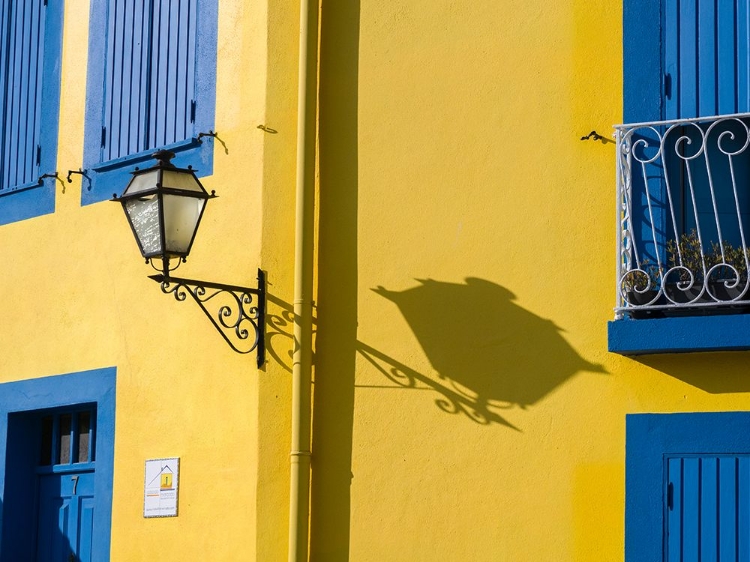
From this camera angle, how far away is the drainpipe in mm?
7906

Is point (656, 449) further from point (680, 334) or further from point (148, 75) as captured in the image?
point (148, 75)

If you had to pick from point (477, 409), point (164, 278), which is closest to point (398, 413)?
point (477, 409)

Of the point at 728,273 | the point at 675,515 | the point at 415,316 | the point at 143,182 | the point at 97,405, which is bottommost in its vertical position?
the point at 675,515

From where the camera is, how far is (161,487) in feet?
28.2

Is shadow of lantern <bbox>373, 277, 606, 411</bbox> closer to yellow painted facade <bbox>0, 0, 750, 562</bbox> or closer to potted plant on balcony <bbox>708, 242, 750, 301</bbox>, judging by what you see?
yellow painted facade <bbox>0, 0, 750, 562</bbox>

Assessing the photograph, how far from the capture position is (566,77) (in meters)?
7.72

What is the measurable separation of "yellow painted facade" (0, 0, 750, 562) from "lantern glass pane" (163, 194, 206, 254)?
0.61 m

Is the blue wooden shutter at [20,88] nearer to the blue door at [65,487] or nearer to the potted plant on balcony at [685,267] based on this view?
the blue door at [65,487]

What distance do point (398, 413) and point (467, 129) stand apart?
1.65 metres

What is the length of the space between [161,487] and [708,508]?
11.1 ft

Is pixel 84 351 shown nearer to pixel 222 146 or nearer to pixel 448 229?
pixel 222 146

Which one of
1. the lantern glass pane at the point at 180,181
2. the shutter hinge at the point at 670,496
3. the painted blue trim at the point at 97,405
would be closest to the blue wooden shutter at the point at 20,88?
the painted blue trim at the point at 97,405

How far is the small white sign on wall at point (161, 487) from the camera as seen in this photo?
8516mm

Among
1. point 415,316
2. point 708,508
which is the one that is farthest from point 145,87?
point 708,508
